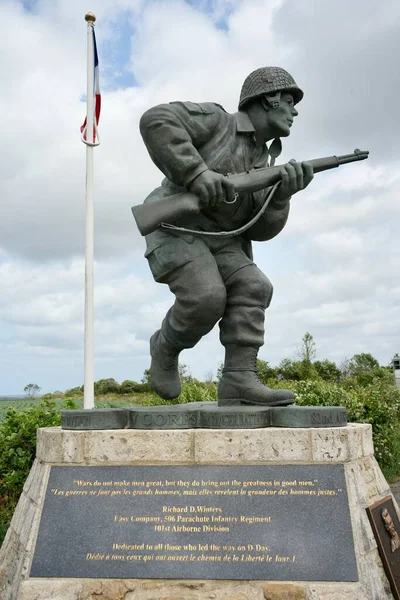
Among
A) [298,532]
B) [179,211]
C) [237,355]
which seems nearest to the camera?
[298,532]

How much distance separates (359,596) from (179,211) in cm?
246

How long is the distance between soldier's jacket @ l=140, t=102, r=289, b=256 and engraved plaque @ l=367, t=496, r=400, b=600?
2.08 m

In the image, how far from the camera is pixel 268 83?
393 cm

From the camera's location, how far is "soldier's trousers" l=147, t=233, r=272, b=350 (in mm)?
3746

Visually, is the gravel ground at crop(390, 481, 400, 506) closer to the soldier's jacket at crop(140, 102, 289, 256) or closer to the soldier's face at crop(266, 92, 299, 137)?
the soldier's jacket at crop(140, 102, 289, 256)

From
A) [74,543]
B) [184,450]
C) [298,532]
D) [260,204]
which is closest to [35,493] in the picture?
[74,543]

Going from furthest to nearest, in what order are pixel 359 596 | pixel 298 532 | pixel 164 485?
pixel 164 485 → pixel 298 532 → pixel 359 596

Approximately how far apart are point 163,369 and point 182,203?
1.28 metres

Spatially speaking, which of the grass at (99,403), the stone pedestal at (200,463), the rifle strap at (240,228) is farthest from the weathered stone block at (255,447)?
the grass at (99,403)

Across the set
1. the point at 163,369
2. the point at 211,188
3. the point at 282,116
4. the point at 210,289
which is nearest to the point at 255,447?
the point at 210,289

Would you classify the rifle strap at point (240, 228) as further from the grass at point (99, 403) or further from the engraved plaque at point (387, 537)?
the grass at point (99, 403)

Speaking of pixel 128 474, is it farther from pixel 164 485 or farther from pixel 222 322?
pixel 222 322

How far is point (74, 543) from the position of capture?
309 centimetres

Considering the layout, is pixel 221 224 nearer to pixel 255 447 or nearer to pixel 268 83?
pixel 268 83
